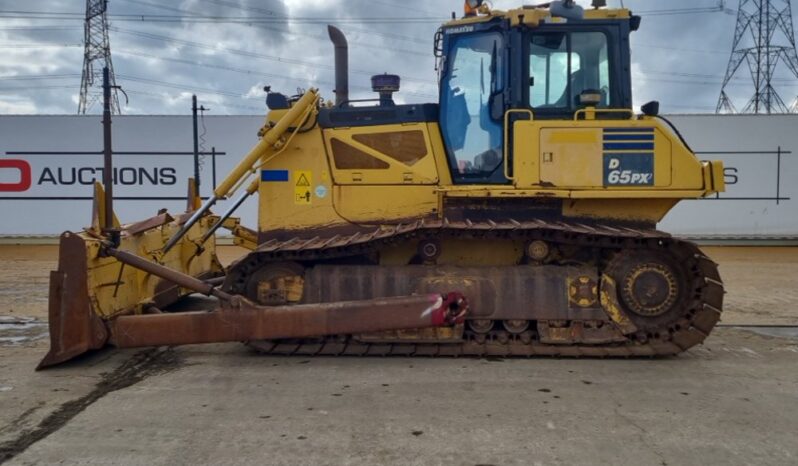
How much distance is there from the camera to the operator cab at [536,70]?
6.13m

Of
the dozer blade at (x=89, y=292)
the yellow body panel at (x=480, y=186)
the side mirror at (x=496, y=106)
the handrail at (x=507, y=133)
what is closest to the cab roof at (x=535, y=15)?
the side mirror at (x=496, y=106)

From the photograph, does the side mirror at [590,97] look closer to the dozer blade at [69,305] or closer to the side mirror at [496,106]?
the side mirror at [496,106]

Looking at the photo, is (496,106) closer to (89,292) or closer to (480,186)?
(480,186)

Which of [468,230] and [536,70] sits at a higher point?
[536,70]

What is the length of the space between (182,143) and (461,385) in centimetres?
1306

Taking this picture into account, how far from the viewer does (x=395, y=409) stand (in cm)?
448

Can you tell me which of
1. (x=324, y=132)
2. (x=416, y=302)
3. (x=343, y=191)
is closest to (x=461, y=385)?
(x=416, y=302)

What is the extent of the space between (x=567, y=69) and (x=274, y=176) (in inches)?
120

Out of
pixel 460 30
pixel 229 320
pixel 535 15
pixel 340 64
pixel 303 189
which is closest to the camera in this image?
pixel 229 320

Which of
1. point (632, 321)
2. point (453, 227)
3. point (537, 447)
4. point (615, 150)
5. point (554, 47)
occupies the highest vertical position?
point (554, 47)

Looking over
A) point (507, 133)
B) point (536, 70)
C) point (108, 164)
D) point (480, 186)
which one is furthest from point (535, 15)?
point (108, 164)

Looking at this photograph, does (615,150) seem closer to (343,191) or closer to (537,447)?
(343,191)

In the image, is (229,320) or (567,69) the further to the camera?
(567,69)

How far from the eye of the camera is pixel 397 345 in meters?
6.05
